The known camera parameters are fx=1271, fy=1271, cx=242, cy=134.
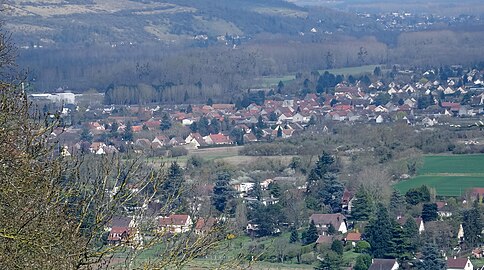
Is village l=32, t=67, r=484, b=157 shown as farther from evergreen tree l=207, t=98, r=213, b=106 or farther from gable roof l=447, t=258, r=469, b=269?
gable roof l=447, t=258, r=469, b=269

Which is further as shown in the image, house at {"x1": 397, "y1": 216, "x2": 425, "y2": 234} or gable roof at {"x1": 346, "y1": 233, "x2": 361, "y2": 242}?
gable roof at {"x1": 346, "y1": 233, "x2": 361, "y2": 242}

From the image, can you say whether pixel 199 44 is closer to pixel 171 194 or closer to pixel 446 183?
pixel 446 183

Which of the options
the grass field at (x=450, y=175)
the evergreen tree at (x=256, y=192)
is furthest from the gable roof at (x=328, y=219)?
the evergreen tree at (x=256, y=192)

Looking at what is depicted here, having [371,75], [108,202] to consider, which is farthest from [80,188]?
[371,75]

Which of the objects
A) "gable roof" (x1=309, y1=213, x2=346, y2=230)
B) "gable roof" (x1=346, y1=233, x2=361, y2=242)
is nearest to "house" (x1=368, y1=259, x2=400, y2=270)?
"gable roof" (x1=346, y1=233, x2=361, y2=242)

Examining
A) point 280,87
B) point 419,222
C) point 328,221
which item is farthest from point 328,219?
point 280,87

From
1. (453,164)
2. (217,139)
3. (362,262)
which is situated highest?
(362,262)
